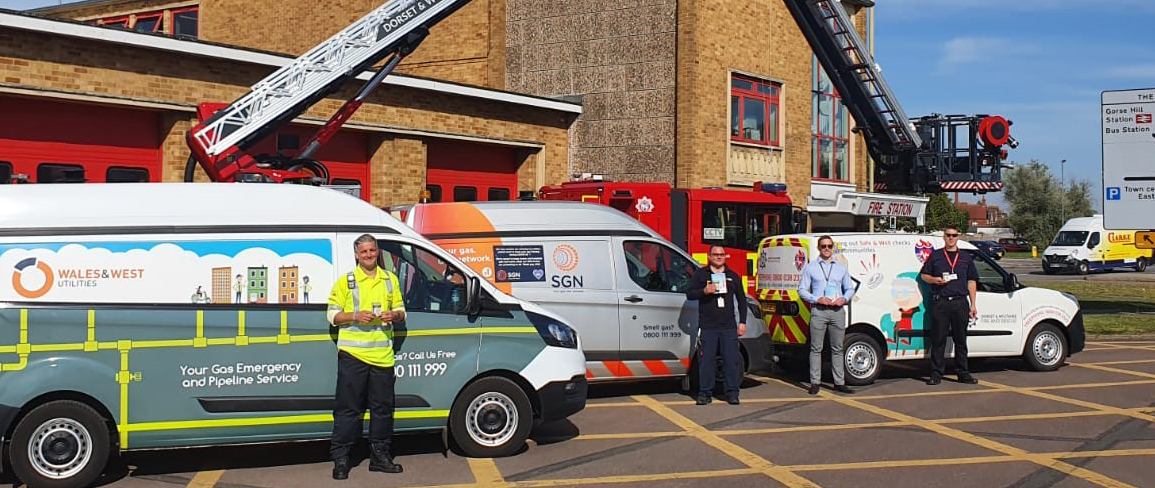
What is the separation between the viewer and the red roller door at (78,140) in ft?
51.3

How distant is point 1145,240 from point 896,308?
12157 millimetres

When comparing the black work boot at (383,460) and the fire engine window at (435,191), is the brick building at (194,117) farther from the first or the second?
the black work boot at (383,460)

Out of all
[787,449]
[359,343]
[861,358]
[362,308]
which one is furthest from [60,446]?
[861,358]

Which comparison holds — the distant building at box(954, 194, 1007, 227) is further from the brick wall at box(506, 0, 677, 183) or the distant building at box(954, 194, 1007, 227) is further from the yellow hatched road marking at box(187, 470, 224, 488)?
the yellow hatched road marking at box(187, 470, 224, 488)

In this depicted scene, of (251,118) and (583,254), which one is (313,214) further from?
(251,118)

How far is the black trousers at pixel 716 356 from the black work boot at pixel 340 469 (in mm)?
4312

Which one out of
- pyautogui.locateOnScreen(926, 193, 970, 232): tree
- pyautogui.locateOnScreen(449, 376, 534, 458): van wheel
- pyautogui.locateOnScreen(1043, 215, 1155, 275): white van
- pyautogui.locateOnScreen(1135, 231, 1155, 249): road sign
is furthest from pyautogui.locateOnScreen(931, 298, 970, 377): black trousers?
pyautogui.locateOnScreen(926, 193, 970, 232): tree

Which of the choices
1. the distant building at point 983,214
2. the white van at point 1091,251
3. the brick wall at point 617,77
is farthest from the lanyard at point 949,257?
the distant building at point 983,214

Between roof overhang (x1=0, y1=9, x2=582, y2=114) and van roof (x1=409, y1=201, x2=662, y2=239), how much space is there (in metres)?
7.84

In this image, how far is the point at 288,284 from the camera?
755 centimetres

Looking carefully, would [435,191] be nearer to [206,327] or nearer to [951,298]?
[951,298]

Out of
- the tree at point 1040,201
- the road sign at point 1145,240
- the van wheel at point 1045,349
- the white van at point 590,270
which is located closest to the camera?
the white van at point 590,270

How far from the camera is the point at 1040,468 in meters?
7.64

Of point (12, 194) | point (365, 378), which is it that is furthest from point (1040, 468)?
point (12, 194)
